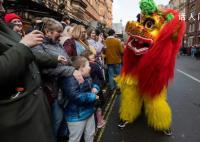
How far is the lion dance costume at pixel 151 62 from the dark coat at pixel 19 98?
3098mm

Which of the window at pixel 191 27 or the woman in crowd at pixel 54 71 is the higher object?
the woman in crowd at pixel 54 71

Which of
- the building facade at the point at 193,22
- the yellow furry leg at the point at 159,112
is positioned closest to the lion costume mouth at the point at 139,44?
the yellow furry leg at the point at 159,112

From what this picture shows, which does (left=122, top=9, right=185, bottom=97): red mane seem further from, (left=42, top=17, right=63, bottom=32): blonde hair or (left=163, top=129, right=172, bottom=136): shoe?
(left=42, top=17, right=63, bottom=32): blonde hair

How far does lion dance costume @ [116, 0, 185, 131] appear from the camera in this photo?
5098mm

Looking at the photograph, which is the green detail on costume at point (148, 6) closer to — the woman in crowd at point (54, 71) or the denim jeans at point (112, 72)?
the woman in crowd at point (54, 71)

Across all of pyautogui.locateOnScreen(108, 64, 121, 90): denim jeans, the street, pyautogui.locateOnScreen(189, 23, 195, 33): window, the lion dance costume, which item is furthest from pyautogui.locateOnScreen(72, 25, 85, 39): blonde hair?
pyautogui.locateOnScreen(189, 23, 195, 33): window

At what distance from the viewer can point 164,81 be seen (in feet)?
17.2

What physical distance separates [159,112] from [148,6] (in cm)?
182

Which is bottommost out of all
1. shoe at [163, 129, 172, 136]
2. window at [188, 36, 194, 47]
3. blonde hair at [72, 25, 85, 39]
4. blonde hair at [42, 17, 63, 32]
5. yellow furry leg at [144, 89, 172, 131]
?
window at [188, 36, 194, 47]

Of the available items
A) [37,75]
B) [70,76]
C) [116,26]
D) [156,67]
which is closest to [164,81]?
[156,67]

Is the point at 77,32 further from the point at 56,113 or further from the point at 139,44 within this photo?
the point at 56,113

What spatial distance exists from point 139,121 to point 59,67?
280 centimetres

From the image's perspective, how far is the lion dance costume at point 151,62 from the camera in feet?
16.7

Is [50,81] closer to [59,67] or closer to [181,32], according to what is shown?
[59,67]
